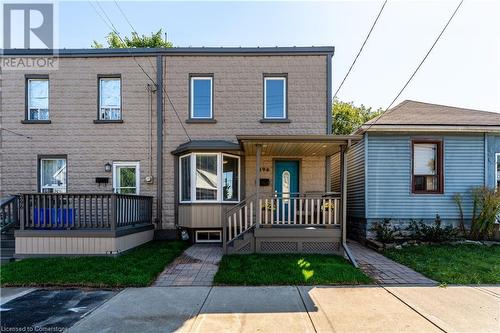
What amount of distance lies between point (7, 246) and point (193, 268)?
5.11 metres

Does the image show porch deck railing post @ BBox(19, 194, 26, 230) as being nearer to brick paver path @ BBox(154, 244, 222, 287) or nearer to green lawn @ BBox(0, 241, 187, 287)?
green lawn @ BBox(0, 241, 187, 287)

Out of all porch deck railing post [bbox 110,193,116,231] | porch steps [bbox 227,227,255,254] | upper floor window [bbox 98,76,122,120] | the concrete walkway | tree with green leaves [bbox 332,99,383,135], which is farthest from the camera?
tree with green leaves [bbox 332,99,383,135]

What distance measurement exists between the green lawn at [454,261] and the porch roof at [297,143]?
323cm

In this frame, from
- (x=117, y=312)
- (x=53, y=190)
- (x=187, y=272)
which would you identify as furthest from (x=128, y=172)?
(x=117, y=312)

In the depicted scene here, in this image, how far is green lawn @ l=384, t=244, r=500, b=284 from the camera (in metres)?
5.97

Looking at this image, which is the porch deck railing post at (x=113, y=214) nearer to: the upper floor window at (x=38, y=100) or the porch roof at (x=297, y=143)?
the porch roof at (x=297, y=143)

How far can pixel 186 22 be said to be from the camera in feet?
28.0

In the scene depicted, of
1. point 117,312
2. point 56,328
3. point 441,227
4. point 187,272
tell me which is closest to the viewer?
point 56,328

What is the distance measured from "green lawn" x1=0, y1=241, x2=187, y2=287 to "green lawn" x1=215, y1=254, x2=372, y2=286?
4.92 ft

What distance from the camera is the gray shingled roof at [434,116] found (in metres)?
9.85

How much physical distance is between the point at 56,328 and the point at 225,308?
2220 mm

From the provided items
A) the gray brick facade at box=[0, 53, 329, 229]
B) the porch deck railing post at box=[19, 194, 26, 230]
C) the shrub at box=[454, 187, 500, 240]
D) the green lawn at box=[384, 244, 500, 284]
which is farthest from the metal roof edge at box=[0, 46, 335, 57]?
the green lawn at box=[384, 244, 500, 284]

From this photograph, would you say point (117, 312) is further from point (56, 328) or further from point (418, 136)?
point (418, 136)

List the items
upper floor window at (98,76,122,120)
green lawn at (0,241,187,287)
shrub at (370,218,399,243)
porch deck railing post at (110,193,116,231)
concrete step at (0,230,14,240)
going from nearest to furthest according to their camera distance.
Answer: green lawn at (0,241,187,287), porch deck railing post at (110,193,116,231), concrete step at (0,230,14,240), shrub at (370,218,399,243), upper floor window at (98,76,122,120)
